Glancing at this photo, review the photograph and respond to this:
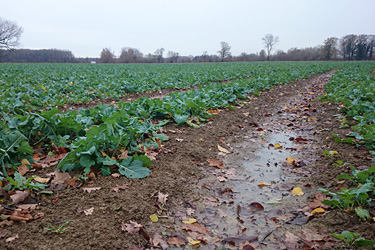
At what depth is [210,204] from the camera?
113 inches

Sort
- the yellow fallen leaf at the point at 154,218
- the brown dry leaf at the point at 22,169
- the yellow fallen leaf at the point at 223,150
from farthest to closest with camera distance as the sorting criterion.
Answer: the yellow fallen leaf at the point at 223,150 → the brown dry leaf at the point at 22,169 → the yellow fallen leaf at the point at 154,218

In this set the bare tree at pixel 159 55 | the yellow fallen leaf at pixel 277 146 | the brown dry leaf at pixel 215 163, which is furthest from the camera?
the bare tree at pixel 159 55

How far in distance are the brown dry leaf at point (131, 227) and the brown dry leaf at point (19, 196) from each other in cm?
105

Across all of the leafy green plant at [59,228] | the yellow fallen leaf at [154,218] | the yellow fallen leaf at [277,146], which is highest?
the leafy green plant at [59,228]

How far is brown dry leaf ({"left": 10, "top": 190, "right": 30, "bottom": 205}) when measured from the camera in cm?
230

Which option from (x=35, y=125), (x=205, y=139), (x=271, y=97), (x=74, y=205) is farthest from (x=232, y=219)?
(x=271, y=97)

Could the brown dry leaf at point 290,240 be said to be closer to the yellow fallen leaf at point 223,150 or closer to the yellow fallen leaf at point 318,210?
the yellow fallen leaf at point 318,210

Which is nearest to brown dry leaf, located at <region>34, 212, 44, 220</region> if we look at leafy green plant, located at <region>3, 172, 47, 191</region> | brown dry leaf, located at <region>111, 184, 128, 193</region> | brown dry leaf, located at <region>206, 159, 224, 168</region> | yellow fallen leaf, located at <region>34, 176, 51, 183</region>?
leafy green plant, located at <region>3, 172, 47, 191</region>

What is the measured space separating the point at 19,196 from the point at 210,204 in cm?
203

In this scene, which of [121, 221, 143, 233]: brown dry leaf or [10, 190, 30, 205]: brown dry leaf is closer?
[121, 221, 143, 233]: brown dry leaf

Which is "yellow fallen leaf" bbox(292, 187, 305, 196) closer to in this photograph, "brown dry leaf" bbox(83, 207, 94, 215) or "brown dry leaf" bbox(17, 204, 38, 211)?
"brown dry leaf" bbox(83, 207, 94, 215)

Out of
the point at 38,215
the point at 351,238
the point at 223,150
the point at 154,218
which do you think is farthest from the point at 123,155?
the point at 351,238

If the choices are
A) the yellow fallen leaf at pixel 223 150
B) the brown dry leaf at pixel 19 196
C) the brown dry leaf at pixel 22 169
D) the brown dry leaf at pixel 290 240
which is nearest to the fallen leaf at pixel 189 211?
the brown dry leaf at pixel 290 240

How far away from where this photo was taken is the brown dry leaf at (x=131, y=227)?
7.22 ft
